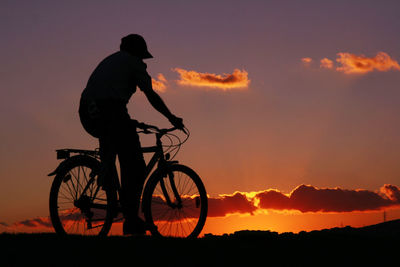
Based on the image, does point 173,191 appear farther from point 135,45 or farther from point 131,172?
point 135,45

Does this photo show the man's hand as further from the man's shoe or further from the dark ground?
the dark ground

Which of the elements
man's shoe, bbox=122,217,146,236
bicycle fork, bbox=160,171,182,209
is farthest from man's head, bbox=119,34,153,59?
man's shoe, bbox=122,217,146,236

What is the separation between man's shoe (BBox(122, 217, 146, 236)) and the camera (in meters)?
8.17

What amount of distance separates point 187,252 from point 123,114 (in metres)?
2.31

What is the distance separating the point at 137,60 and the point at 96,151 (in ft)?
5.14

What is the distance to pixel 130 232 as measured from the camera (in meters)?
8.20

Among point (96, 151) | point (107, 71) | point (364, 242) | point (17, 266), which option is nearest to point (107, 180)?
point (96, 151)

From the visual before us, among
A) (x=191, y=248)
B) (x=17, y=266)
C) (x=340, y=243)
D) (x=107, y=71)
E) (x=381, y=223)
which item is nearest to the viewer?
(x=17, y=266)

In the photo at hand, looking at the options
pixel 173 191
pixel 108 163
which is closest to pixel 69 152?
pixel 108 163

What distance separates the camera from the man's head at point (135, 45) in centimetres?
810

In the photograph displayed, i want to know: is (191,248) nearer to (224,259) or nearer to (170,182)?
(224,259)

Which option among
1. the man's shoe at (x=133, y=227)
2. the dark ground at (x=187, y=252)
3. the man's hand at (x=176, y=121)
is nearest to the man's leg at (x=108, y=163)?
the man's shoe at (x=133, y=227)

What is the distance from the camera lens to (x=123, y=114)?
307 inches

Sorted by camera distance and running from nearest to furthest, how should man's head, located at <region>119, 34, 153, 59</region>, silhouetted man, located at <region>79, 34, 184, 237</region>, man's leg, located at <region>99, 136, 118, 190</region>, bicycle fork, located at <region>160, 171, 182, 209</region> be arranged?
silhouetted man, located at <region>79, 34, 184, 237</region> < man's leg, located at <region>99, 136, 118, 190</region> < man's head, located at <region>119, 34, 153, 59</region> < bicycle fork, located at <region>160, 171, 182, 209</region>
